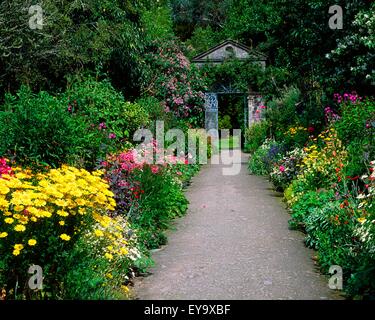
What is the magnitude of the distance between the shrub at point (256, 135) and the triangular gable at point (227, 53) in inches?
153

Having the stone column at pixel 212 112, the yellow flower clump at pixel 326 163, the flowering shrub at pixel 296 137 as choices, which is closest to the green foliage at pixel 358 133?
the yellow flower clump at pixel 326 163

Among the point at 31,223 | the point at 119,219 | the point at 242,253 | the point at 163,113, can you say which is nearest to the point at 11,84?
the point at 163,113

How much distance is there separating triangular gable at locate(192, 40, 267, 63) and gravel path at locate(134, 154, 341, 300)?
16.5 metres

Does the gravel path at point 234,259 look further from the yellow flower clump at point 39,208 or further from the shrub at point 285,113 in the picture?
the shrub at point 285,113

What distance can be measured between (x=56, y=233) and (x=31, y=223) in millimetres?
234

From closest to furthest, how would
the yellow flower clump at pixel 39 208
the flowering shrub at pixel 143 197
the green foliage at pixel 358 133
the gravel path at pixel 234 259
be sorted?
the yellow flower clump at pixel 39 208 < the gravel path at pixel 234 259 < the flowering shrub at pixel 143 197 < the green foliage at pixel 358 133

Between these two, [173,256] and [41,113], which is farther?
[41,113]

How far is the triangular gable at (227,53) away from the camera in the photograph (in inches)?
1041

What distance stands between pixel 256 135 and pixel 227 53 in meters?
5.98

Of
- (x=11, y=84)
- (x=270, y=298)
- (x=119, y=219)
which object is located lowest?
(x=270, y=298)

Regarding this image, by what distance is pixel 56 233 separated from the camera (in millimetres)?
4586

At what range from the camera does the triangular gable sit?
26.5m

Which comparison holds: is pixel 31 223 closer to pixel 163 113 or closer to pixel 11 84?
pixel 11 84

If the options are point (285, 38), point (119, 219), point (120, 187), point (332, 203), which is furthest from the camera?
point (285, 38)
